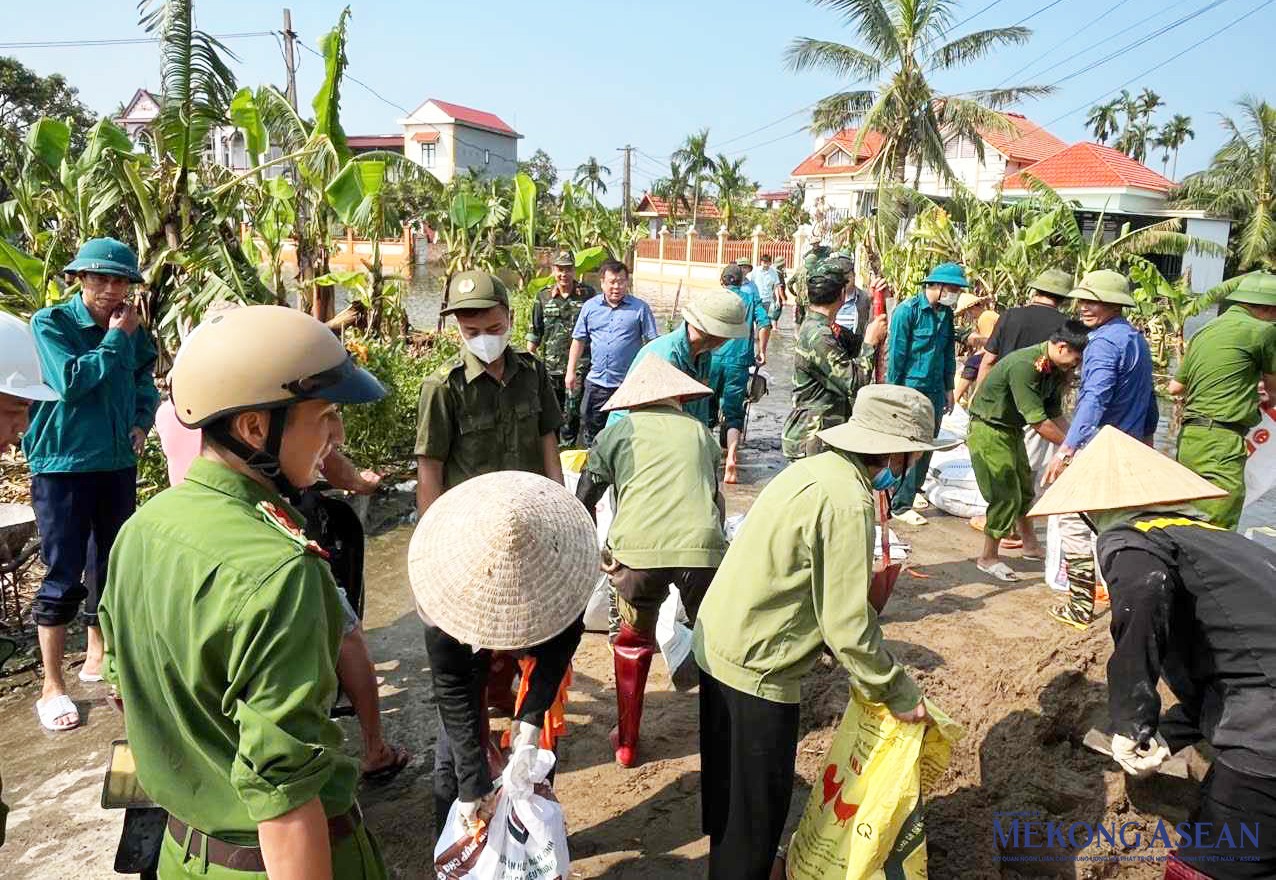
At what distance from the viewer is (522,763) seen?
226cm

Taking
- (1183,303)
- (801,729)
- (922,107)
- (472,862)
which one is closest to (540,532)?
(472,862)

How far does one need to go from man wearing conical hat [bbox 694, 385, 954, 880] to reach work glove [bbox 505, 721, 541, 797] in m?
0.62

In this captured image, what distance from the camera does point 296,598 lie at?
136 cm

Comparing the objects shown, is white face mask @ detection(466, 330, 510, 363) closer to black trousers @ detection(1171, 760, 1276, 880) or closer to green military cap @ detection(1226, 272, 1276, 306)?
black trousers @ detection(1171, 760, 1276, 880)

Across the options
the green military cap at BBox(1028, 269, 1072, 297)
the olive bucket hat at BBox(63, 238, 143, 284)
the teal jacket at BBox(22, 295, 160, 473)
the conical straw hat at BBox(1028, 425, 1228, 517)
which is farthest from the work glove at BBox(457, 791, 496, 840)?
the green military cap at BBox(1028, 269, 1072, 297)

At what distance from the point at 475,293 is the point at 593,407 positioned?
3.46 metres

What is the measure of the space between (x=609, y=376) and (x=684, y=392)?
3235 mm

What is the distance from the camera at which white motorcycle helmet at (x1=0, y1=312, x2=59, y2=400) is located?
1.99 meters

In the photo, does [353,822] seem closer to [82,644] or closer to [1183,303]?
[82,644]

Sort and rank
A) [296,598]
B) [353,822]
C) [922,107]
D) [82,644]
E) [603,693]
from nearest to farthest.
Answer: [296,598], [353,822], [603,693], [82,644], [922,107]

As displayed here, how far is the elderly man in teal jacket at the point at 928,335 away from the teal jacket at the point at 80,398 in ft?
16.2

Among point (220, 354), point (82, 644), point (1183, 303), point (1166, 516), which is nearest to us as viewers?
point (220, 354)

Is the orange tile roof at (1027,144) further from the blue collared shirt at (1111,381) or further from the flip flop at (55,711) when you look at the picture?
the flip flop at (55,711)

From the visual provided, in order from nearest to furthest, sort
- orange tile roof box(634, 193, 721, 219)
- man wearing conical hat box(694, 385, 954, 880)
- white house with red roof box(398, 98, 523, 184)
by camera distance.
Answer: man wearing conical hat box(694, 385, 954, 880) → orange tile roof box(634, 193, 721, 219) → white house with red roof box(398, 98, 523, 184)
